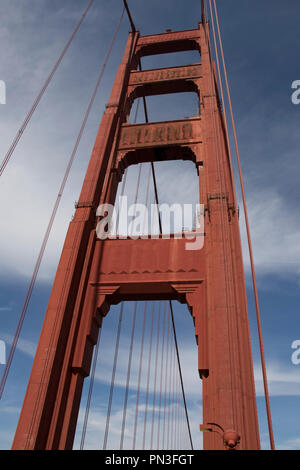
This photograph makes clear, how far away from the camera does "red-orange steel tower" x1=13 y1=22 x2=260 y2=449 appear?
27.1 feet

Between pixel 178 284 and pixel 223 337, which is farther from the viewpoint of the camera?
pixel 178 284

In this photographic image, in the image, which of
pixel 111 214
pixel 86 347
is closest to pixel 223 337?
pixel 86 347

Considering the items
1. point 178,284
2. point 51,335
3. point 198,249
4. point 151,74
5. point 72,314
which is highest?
point 151,74

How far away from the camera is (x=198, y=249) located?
11273 millimetres

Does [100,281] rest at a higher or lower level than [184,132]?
lower

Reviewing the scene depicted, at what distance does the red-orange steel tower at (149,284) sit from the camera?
27.1ft

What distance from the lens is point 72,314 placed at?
10.3m

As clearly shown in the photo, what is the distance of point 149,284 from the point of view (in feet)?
35.7

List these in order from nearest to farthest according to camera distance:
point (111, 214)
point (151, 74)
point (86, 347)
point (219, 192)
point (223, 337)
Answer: point (223, 337), point (86, 347), point (219, 192), point (111, 214), point (151, 74)
